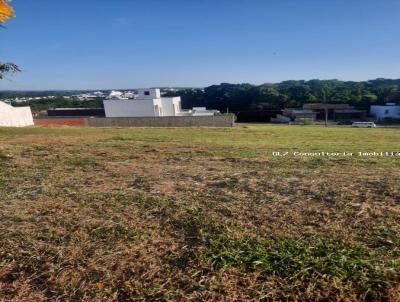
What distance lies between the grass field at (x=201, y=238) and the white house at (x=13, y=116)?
96.2 feet

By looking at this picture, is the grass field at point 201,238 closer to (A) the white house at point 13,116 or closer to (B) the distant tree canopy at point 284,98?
(A) the white house at point 13,116

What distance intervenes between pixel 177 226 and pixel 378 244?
136cm

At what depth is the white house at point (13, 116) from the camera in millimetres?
29734

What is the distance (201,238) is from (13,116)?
3436cm

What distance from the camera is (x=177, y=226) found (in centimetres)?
251

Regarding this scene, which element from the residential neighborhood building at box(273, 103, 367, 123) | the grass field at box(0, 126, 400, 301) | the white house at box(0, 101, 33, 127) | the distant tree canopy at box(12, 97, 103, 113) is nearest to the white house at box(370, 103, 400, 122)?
the residential neighborhood building at box(273, 103, 367, 123)

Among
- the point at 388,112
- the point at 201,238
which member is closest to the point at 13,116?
the point at 201,238

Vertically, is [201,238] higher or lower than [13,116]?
higher

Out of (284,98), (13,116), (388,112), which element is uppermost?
(13,116)

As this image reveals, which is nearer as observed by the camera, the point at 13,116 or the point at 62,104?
the point at 13,116

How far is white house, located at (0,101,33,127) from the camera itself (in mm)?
29734

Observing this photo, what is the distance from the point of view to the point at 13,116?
1246 inches

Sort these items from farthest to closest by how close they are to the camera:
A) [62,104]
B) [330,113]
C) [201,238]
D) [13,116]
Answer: [62,104] < [330,113] < [13,116] < [201,238]

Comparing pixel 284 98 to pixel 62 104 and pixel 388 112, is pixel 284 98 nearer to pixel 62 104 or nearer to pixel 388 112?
pixel 388 112
